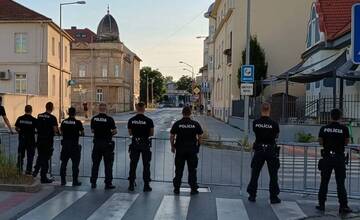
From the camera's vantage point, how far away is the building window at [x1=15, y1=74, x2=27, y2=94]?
47594 mm

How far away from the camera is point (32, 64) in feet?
154

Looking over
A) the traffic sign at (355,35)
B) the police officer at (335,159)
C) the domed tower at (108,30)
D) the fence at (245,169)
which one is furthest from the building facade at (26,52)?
the domed tower at (108,30)

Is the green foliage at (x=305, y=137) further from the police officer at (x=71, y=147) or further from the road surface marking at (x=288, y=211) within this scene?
the police officer at (x=71, y=147)

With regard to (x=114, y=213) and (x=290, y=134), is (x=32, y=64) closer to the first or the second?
(x=290, y=134)

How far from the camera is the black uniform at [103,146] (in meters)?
10.6

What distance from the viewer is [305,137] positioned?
76.7 ft

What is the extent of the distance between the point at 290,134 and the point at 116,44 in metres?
63.6

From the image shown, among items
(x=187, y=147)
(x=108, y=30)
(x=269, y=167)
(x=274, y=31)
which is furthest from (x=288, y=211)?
(x=108, y=30)

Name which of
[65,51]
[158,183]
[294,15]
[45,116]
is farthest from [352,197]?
[65,51]

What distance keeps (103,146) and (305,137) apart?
14.5m

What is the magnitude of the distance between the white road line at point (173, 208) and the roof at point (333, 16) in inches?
803

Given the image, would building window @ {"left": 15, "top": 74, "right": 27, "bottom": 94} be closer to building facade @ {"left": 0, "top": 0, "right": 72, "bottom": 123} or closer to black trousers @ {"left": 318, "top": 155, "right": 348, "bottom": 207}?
building facade @ {"left": 0, "top": 0, "right": 72, "bottom": 123}

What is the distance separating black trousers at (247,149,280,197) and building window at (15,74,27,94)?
40817mm

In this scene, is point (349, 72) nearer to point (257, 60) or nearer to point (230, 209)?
point (230, 209)
